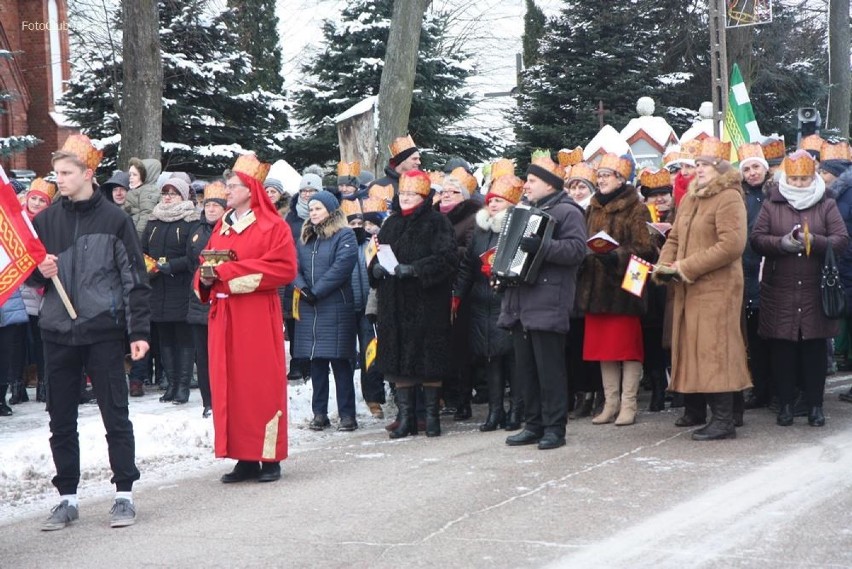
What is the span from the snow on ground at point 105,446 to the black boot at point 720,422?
3104 mm

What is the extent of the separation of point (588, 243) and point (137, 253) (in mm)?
3953

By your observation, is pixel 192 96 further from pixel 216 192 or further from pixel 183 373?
pixel 216 192

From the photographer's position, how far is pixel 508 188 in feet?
33.7

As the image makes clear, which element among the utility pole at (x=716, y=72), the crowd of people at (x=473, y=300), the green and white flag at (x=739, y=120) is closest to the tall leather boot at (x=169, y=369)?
the crowd of people at (x=473, y=300)

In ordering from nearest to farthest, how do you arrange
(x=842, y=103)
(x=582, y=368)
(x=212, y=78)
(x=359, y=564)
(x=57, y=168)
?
(x=359, y=564)
(x=57, y=168)
(x=582, y=368)
(x=212, y=78)
(x=842, y=103)

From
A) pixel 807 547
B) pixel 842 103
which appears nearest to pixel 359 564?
pixel 807 547

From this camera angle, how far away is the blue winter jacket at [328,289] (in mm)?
10742

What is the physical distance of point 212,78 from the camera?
21703 millimetres

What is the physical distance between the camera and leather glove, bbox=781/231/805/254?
31.7ft

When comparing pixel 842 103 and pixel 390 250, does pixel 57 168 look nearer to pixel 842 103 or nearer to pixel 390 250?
pixel 390 250

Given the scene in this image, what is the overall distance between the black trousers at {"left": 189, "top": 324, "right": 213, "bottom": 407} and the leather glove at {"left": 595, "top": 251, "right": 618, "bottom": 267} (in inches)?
145

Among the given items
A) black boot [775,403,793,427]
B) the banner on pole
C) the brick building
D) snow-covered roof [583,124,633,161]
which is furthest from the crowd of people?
the brick building

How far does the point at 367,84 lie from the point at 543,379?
16040 millimetres

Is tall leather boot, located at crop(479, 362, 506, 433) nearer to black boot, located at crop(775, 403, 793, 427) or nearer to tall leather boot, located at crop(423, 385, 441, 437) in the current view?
tall leather boot, located at crop(423, 385, 441, 437)
